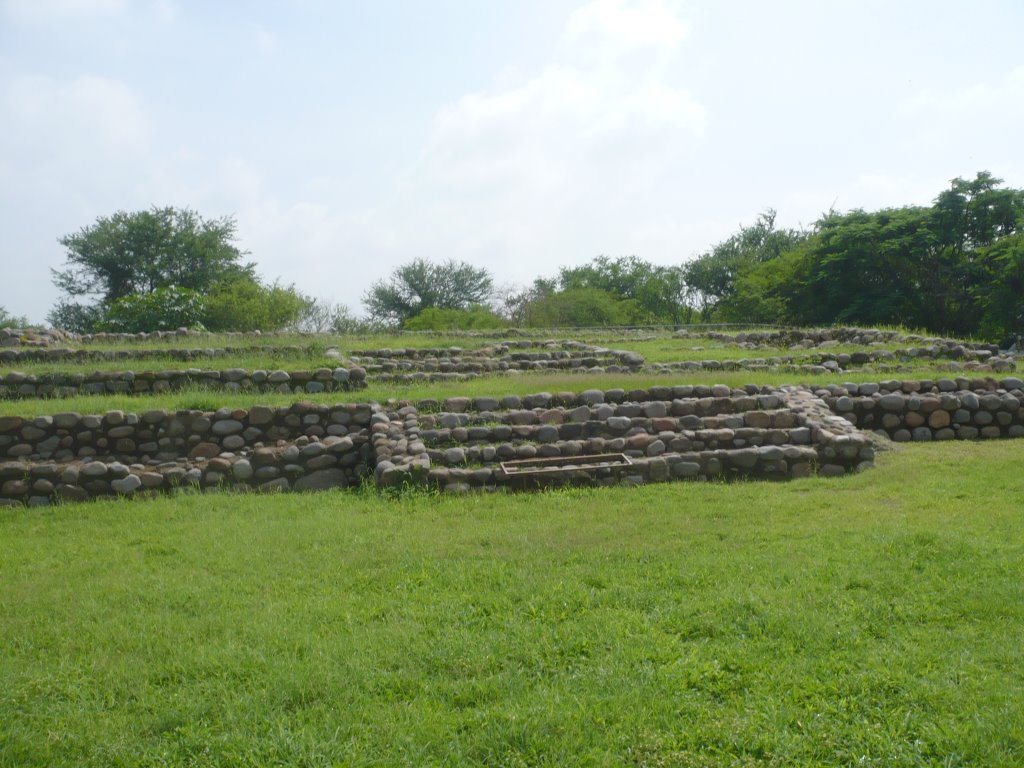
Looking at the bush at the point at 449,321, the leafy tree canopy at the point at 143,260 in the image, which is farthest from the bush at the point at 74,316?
the bush at the point at 449,321

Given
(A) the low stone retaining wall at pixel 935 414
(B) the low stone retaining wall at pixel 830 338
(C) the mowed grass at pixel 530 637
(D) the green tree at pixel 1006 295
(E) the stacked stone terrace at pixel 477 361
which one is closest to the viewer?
(C) the mowed grass at pixel 530 637

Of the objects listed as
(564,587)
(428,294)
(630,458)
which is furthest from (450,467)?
(428,294)

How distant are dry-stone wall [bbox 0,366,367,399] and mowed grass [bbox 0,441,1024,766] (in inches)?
220

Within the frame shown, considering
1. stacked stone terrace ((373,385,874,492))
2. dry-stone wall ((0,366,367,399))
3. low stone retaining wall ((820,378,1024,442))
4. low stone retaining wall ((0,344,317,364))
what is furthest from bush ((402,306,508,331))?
stacked stone terrace ((373,385,874,492))

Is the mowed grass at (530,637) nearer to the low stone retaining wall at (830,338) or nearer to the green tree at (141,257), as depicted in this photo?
the low stone retaining wall at (830,338)

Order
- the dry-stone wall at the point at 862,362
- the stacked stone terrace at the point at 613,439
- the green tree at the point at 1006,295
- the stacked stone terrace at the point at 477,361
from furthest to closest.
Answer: the green tree at the point at 1006,295
the stacked stone terrace at the point at 477,361
the dry-stone wall at the point at 862,362
the stacked stone terrace at the point at 613,439

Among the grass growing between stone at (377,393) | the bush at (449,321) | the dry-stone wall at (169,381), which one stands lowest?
the grass growing between stone at (377,393)

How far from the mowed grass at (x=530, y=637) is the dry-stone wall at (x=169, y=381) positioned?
5595 millimetres

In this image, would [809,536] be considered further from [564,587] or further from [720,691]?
[720,691]

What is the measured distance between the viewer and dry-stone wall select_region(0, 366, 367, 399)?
41.9ft

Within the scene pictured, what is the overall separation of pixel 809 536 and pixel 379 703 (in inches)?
145

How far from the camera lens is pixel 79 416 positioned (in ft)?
31.2

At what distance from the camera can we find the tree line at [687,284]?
2922 cm

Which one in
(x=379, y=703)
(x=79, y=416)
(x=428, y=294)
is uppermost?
(x=428, y=294)
